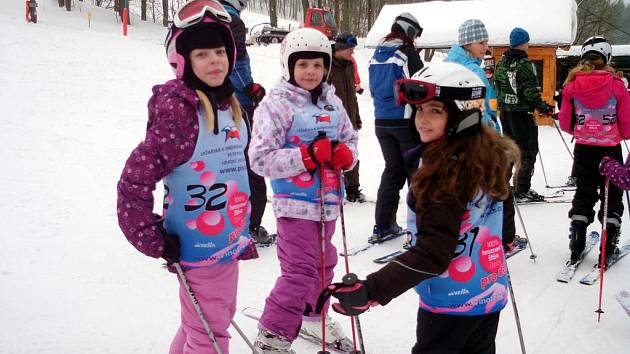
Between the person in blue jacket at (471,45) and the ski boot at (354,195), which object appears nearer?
the person in blue jacket at (471,45)

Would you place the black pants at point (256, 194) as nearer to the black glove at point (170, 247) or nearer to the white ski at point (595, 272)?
the black glove at point (170, 247)

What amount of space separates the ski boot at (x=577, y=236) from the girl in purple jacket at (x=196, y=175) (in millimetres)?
3381

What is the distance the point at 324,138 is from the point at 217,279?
3.24 feet

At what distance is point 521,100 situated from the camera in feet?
22.5

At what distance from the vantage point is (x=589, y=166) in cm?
466

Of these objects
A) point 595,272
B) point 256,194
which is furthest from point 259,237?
point 595,272

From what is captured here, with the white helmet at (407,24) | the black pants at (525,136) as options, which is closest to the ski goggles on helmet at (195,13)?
the white helmet at (407,24)

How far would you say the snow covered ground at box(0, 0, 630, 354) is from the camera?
3.48 m

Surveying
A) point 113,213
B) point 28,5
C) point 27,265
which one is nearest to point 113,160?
point 113,213

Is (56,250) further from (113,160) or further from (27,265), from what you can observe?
(113,160)

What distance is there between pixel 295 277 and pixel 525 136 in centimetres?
512

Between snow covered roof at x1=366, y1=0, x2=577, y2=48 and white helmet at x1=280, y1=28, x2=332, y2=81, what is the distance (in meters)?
12.3

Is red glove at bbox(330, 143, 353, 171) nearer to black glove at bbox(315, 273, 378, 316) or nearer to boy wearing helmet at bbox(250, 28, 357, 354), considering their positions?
boy wearing helmet at bbox(250, 28, 357, 354)

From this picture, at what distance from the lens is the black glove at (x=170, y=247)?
2229mm
